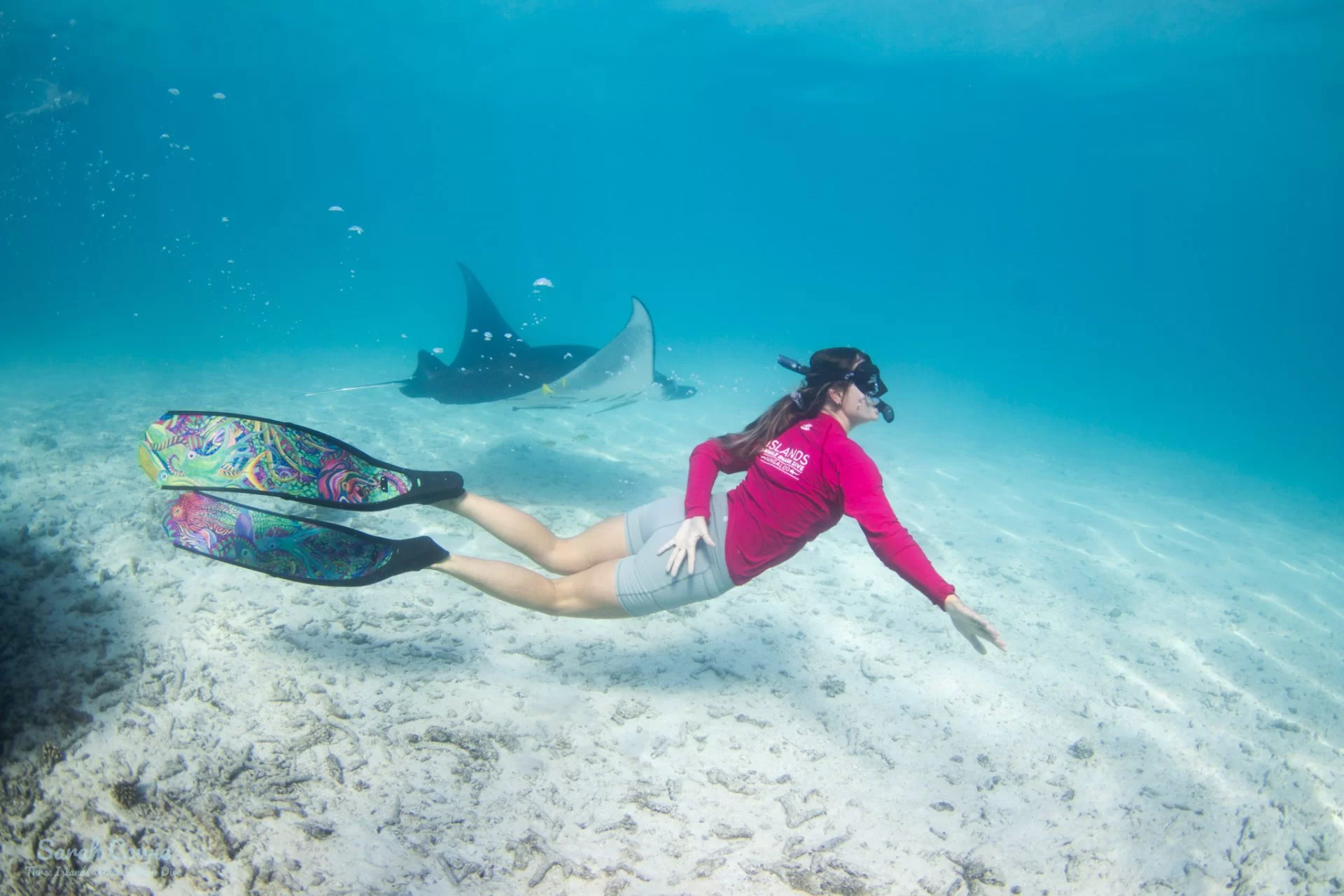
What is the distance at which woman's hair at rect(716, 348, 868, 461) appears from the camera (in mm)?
3127

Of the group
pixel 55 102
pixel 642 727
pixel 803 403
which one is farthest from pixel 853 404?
pixel 55 102

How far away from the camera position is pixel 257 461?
3129 mm

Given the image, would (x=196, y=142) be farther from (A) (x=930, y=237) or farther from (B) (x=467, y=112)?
(A) (x=930, y=237)

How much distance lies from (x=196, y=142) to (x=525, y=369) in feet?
279

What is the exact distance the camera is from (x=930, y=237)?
267 feet

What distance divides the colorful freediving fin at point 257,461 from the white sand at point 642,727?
3.41ft

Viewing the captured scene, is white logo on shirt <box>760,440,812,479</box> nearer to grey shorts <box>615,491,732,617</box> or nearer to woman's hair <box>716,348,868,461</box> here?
woman's hair <box>716,348,868,461</box>

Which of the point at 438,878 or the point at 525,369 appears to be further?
the point at 525,369

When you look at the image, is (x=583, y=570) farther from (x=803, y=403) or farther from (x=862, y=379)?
(x=862, y=379)

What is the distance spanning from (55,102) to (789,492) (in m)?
63.7

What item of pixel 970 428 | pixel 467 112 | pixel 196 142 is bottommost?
pixel 970 428

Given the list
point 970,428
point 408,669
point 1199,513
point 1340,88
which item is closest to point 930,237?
point 1340,88

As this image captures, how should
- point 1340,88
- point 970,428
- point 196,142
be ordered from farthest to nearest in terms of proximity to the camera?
1. point 196,142
2. point 1340,88
3. point 970,428

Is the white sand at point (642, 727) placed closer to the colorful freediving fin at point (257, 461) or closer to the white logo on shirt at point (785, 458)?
the colorful freediving fin at point (257, 461)
